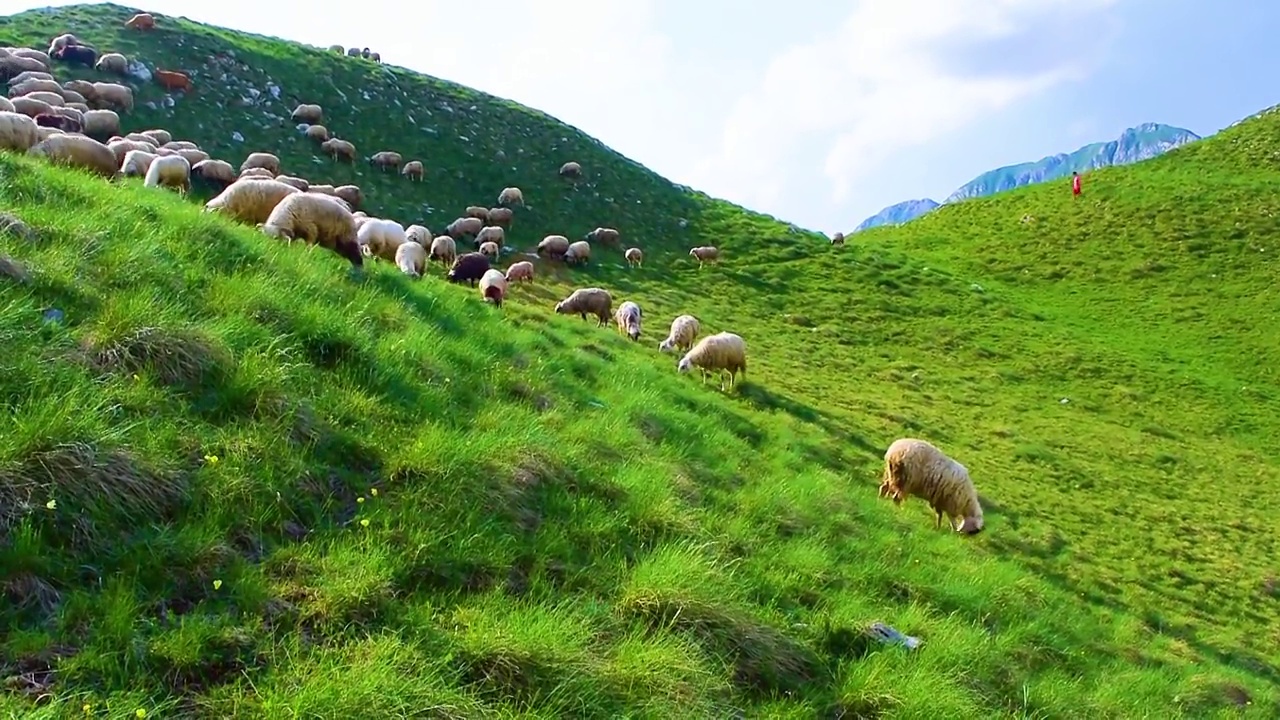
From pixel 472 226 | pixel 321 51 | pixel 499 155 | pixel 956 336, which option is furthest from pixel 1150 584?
pixel 321 51

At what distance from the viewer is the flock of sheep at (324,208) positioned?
10.2 m

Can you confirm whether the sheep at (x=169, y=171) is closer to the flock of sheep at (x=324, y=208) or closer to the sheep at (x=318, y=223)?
the flock of sheep at (x=324, y=208)

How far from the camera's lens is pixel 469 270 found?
21.2m

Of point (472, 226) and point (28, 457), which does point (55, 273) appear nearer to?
point (28, 457)

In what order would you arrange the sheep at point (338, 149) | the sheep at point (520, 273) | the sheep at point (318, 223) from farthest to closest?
1. the sheep at point (338, 149)
2. the sheep at point (520, 273)
3. the sheep at point (318, 223)

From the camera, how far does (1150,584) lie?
13094mm

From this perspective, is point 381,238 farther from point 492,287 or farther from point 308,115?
point 308,115

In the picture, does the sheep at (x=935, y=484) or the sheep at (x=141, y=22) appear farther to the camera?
the sheep at (x=141, y=22)

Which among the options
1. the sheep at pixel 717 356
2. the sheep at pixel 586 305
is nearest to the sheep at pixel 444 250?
the sheep at pixel 586 305

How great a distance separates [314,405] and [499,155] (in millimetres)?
33962

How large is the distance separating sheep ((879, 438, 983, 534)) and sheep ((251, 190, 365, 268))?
8873 millimetres

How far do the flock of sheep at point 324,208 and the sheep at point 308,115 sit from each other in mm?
52

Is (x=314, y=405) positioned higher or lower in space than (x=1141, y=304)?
lower

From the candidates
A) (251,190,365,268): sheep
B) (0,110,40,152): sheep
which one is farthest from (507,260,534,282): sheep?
(251,190,365,268): sheep
